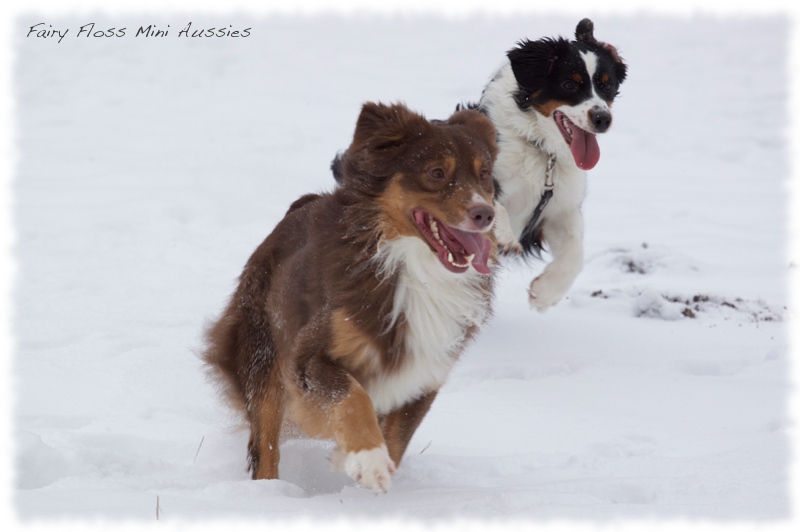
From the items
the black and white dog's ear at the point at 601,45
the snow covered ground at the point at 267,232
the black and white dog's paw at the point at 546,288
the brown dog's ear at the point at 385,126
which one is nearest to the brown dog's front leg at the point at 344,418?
the snow covered ground at the point at 267,232

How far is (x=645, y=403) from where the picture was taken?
5465mm

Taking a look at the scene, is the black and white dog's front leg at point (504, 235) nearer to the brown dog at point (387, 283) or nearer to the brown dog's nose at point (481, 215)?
the brown dog at point (387, 283)

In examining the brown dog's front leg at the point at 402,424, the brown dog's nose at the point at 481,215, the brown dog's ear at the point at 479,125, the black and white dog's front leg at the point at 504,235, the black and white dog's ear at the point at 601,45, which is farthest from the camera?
the black and white dog's ear at the point at 601,45

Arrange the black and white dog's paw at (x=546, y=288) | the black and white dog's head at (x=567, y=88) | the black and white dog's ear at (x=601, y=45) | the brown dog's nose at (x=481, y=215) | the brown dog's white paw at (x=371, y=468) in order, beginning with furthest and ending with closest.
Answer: the black and white dog's ear at (x=601, y=45) → the black and white dog's paw at (x=546, y=288) → the black and white dog's head at (x=567, y=88) → the brown dog's nose at (x=481, y=215) → the brown dog's white paw at (x=371, y=468)

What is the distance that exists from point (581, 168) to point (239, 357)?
2.79 metres

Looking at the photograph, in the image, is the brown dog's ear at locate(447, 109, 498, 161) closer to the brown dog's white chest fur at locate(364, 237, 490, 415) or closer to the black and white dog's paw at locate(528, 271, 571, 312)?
the brown dog's white chest fur at locate(364, 237, 490, 415)

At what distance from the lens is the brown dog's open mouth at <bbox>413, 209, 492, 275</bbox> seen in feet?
12.8

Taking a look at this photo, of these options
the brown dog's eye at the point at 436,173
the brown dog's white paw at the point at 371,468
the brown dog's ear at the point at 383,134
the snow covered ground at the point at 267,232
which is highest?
the brown dog's ear at the point at 383,134

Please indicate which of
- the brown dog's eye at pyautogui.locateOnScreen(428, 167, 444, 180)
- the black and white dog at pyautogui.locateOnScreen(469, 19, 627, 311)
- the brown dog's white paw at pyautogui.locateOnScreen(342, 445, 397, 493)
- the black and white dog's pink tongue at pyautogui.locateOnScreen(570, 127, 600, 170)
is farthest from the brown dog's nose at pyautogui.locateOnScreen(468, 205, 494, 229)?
the black and white dog's pink tongue at pyautogui.locateOnScreen(570, 127, 600, 170)

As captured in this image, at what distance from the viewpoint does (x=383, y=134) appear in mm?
4062

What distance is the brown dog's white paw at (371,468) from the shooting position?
136 inches

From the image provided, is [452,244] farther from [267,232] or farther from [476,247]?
[267,232]

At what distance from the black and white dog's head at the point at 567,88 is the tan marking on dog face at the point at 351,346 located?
8.84 ft

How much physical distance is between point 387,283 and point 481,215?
552 mm
